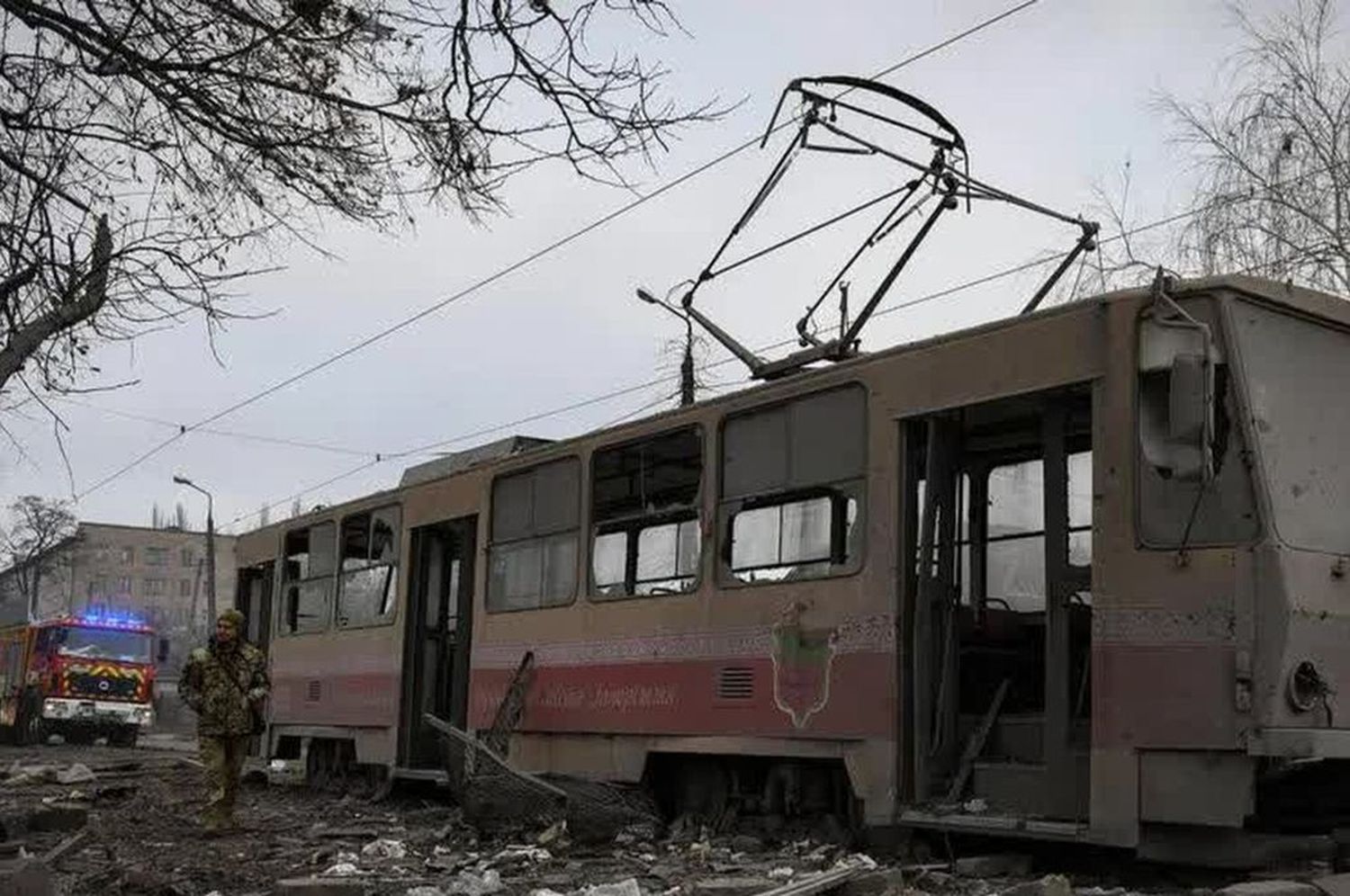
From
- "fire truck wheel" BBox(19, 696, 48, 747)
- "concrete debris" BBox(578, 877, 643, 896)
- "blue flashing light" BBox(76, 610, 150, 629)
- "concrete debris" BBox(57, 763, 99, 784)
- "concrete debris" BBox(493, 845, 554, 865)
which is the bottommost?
"fire truck wheel" BBox(19, 696, 48, 747)

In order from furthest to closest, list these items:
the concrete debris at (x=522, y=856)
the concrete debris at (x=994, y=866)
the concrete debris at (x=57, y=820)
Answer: the concrete debris at (x=57, y=820), the concrete debris at (x=522, y=856), the concrete debris at (x=994, y=866)

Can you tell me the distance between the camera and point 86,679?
30.4m

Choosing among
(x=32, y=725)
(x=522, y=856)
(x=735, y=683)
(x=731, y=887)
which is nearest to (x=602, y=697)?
(x=735, y=683)

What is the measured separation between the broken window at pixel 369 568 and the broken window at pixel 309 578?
33 cm

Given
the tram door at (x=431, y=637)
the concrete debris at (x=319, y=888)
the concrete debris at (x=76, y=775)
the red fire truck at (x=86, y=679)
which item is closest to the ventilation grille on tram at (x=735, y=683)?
the concrete debris at (x=319, y=888)

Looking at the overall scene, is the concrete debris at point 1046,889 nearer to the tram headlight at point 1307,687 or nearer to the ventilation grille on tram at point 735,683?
the tram headlight at point 1307,687

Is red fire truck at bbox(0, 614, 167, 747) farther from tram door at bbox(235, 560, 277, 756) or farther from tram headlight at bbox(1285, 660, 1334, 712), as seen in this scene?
tram headlight at bbox(1285, 660, 1334, 712)

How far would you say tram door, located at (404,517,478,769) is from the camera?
1352 cm

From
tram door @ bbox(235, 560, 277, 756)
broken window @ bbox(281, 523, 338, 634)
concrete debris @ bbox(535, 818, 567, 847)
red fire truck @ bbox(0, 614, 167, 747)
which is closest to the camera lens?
concrete debris @ bbox(535, 818, 567, 847)

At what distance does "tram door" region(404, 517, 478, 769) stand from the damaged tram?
1557mm

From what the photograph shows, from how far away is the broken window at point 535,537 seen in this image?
11.1 m

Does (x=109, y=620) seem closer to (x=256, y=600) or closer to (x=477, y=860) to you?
(x=256, y=600)

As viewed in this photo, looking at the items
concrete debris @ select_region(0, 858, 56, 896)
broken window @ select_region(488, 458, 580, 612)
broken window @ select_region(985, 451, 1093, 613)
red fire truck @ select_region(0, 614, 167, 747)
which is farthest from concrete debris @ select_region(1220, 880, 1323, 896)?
red fire truck @ select_region(0, 614, 167, 747)

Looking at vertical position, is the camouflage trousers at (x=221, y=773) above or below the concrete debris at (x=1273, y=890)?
below
